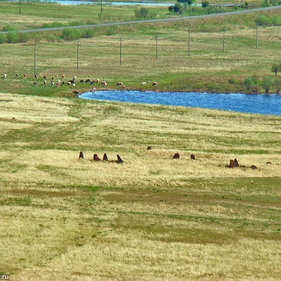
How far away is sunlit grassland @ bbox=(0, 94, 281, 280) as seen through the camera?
138 ft

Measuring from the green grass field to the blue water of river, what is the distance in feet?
24.4

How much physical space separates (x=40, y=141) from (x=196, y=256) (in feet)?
116

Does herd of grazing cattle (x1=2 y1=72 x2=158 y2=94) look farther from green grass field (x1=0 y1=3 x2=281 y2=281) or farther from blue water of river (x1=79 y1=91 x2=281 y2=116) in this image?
green grass field (x1=0 y1=3 x2=281 y2=281)

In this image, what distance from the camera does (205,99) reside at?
384 ft

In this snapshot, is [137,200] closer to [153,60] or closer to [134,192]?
[134,192]

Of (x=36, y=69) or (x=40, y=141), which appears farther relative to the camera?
(x=36, y=69)

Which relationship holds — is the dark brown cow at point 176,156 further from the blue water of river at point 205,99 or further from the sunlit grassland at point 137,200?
the blue water of river at point 205,99

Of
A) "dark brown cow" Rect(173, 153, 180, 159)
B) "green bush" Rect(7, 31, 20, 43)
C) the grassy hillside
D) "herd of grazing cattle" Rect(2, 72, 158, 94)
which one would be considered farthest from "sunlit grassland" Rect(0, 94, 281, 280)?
"green bush" Rect(7, 31, 20, 43)

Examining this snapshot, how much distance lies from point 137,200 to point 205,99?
6356 centimetres

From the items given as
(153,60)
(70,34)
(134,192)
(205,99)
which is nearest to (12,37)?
(70,34)

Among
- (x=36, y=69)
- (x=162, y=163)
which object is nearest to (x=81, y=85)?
(x=36, y=69)

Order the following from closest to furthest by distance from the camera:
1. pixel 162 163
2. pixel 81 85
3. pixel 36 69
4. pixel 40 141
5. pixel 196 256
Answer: pixel 196 256
pixel 162 163
pixel 40 141
pixel 81 85
pixel 36 69

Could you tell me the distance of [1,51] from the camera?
158 meters

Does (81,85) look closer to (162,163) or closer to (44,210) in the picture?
(162,163)
